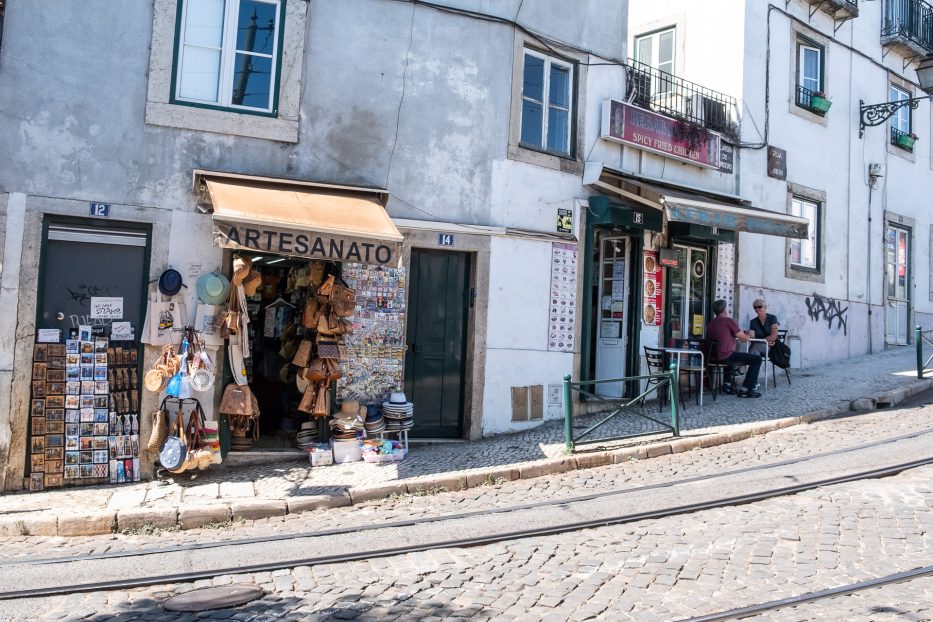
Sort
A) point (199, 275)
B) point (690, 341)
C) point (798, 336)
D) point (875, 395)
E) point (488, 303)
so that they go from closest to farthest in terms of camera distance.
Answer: point (199, 275), point (488, 303), point (875, 395), point (690, 341), point (798, 336)

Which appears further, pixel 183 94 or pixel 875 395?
pixel 875 395

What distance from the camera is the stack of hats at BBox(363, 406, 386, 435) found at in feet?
29.4

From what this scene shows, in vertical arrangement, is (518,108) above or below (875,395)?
above

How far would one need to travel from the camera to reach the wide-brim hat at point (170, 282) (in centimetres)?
813

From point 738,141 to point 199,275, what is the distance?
356 inches

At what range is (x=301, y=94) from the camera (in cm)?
898

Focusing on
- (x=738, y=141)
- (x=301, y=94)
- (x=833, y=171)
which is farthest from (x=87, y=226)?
(x=833, y=171)

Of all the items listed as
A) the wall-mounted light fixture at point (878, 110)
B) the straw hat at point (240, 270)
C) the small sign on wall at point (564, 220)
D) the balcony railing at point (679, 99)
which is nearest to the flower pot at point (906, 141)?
the wall-mounted light fixture at point (878, 110)

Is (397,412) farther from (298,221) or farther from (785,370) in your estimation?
(785,370)

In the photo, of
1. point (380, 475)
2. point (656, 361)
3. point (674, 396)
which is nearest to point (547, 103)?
point (656, 361)

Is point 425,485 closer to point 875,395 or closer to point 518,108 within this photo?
point 518,108

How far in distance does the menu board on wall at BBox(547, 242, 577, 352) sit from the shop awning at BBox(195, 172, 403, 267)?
280 centimetres

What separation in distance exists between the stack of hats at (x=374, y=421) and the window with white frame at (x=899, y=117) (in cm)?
1309

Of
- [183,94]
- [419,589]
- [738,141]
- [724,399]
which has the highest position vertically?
[738,141]
